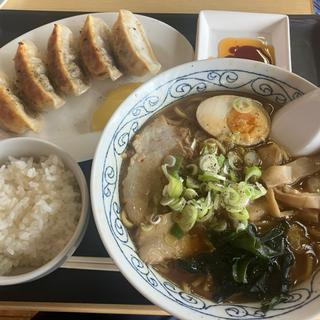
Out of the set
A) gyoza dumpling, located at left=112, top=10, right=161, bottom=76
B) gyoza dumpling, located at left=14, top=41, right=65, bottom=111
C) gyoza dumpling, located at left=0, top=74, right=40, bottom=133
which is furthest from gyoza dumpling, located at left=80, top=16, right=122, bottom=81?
gyoza dumpling, located at left=0, top=74, right=40, bottom=133

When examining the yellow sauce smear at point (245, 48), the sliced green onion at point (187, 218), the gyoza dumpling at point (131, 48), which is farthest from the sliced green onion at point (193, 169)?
the yellow sauce smear at point (245, 48)

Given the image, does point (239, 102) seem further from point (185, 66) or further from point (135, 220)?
point (135, 220)

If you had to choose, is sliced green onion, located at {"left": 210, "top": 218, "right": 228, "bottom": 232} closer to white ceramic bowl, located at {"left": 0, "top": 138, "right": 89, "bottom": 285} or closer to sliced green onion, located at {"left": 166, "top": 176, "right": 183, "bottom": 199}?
sliced green onion, located at {"left": 166, "top": 176, "right": 183, "bottom": 199}

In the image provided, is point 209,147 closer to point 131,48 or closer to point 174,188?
point 174,188

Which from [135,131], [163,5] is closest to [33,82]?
[135,131]

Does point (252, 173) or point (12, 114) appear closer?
point (252, 173)

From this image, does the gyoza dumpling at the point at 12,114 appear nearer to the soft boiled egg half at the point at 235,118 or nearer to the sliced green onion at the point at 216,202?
the soft boiled egg half at the point at 235,118
